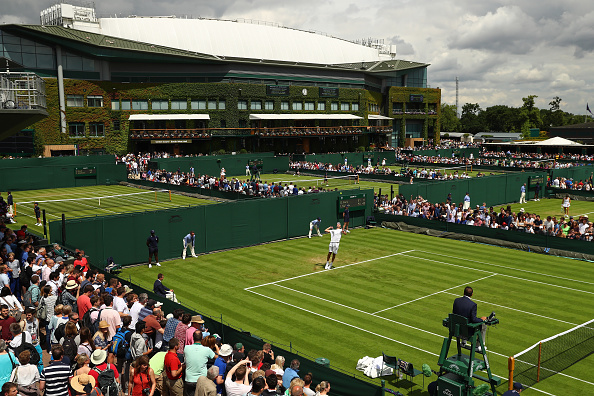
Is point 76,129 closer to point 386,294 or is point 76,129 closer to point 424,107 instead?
point 386,294

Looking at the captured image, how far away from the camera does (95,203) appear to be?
4262 centimetres

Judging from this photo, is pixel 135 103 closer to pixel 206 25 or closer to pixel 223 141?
pixel 223 141

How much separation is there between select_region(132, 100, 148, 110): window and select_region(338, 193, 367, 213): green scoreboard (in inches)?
2308

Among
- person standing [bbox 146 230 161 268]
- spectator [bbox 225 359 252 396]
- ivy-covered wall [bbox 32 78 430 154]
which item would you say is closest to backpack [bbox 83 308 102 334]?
spectator [bbox 225 359 252 396]

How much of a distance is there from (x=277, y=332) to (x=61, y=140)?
226 ft

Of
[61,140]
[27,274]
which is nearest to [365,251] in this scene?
[27,274]

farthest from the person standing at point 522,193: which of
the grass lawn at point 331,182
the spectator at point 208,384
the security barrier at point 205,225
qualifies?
the spectator at point 208,384

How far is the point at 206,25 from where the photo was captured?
105312mm

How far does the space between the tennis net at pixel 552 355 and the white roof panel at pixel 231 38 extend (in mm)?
95241

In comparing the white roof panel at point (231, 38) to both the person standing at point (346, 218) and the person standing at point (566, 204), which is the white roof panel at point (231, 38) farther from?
the person standing at point (566, 204)

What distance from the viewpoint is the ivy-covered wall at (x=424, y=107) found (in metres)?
115

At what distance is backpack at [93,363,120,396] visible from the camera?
875cm

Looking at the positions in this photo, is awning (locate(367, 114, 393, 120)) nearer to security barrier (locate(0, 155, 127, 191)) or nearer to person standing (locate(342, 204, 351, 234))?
security barrier (locate(0, 155, 127, 191))

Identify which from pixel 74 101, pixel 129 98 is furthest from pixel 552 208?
pixel 74 101
